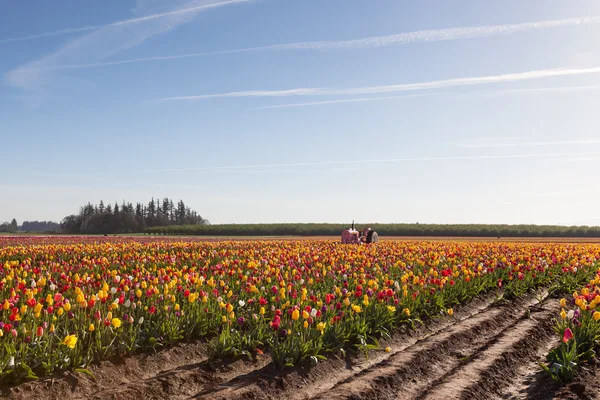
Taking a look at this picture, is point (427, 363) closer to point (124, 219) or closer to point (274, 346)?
point (274, 346)

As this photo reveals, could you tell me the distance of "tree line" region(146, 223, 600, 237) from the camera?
248 ft

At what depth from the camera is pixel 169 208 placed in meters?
Result: 130

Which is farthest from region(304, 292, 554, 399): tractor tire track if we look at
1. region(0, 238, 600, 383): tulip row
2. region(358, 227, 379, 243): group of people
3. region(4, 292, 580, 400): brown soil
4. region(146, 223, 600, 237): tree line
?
region(146, 223, 600, 237): tree line

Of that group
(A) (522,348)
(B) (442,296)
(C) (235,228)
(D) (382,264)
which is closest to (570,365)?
(A) (522,348)

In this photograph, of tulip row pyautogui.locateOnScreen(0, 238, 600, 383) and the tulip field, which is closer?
the tulip field

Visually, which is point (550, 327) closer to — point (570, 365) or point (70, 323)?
point (570, 365)

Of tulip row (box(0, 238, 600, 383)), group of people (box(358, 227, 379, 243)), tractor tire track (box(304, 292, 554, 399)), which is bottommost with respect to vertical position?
tractor tire track (box(304, 292, 554, 399))

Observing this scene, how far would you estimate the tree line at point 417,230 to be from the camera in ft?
248

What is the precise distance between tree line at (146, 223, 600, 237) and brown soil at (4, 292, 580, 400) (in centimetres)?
6833

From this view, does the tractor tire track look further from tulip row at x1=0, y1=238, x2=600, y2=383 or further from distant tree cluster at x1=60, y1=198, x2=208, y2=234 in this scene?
distant tree cluster at x1=60, y1=198, x2=208, y2=234

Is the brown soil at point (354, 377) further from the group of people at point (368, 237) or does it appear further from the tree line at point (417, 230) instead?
the tree line at point (417, 230)

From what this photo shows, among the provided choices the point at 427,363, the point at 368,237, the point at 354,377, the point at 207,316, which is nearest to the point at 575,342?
the point at 427,363

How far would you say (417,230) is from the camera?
78.5 meters

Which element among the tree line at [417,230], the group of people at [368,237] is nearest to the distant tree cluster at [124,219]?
the tree line at [417,230]
